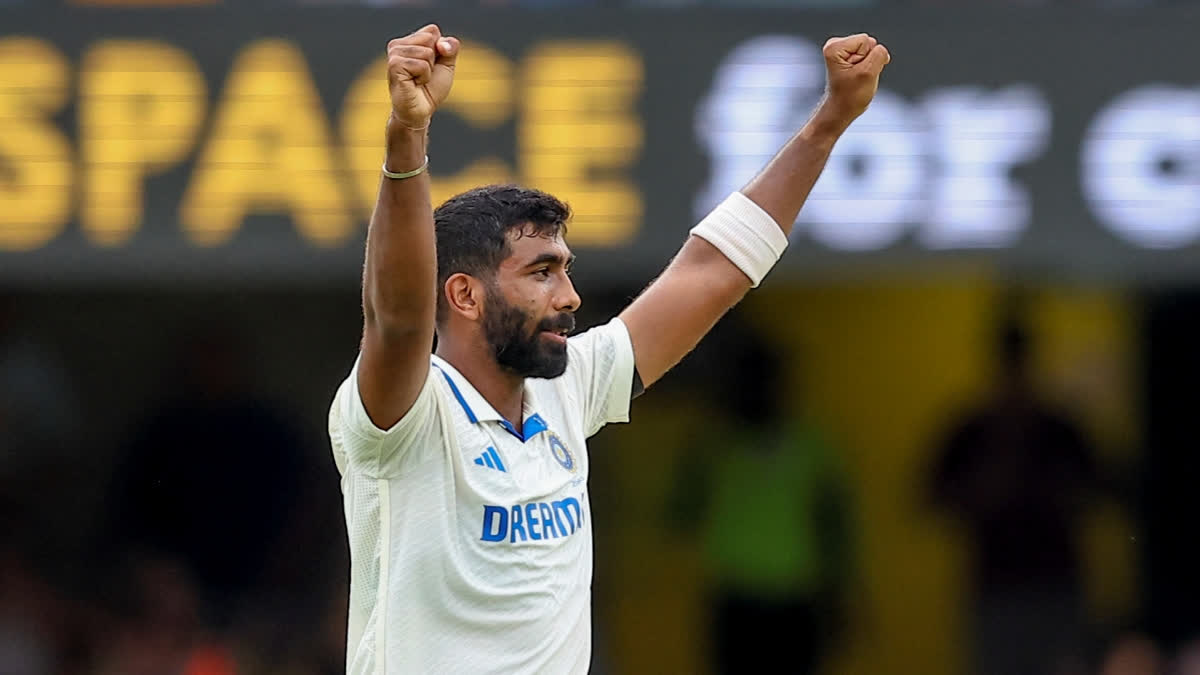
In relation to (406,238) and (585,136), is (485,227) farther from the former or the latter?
(585,136)

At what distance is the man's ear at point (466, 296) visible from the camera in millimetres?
3533

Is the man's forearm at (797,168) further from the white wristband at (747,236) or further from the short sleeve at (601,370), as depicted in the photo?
the short sleeve at (601,370)

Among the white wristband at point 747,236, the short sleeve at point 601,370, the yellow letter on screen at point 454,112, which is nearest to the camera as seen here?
the short sleeve at point 601,370

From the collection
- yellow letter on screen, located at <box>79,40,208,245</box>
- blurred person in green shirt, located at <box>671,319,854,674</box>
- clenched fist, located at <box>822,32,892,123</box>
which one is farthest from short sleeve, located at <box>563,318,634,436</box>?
blurred person in green shirt, located at <box>671,319,854,674</box>

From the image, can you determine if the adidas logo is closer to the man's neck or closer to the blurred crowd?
the man's neck

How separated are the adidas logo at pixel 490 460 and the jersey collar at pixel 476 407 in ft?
0.19

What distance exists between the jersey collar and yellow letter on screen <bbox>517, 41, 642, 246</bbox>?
2.00 meters

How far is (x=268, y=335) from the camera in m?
8.09

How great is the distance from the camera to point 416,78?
313 centimetres

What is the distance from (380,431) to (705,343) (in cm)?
463

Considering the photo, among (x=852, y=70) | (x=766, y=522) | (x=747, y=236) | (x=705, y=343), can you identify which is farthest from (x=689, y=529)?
(x=852, y=70)

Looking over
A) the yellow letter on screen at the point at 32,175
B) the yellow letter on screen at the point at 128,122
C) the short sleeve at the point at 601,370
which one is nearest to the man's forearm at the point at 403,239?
the short sleeve at the point at 601,370

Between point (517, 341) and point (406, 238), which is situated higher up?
point (406, 238)

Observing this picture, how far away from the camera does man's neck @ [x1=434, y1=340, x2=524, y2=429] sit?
355 centimetres
